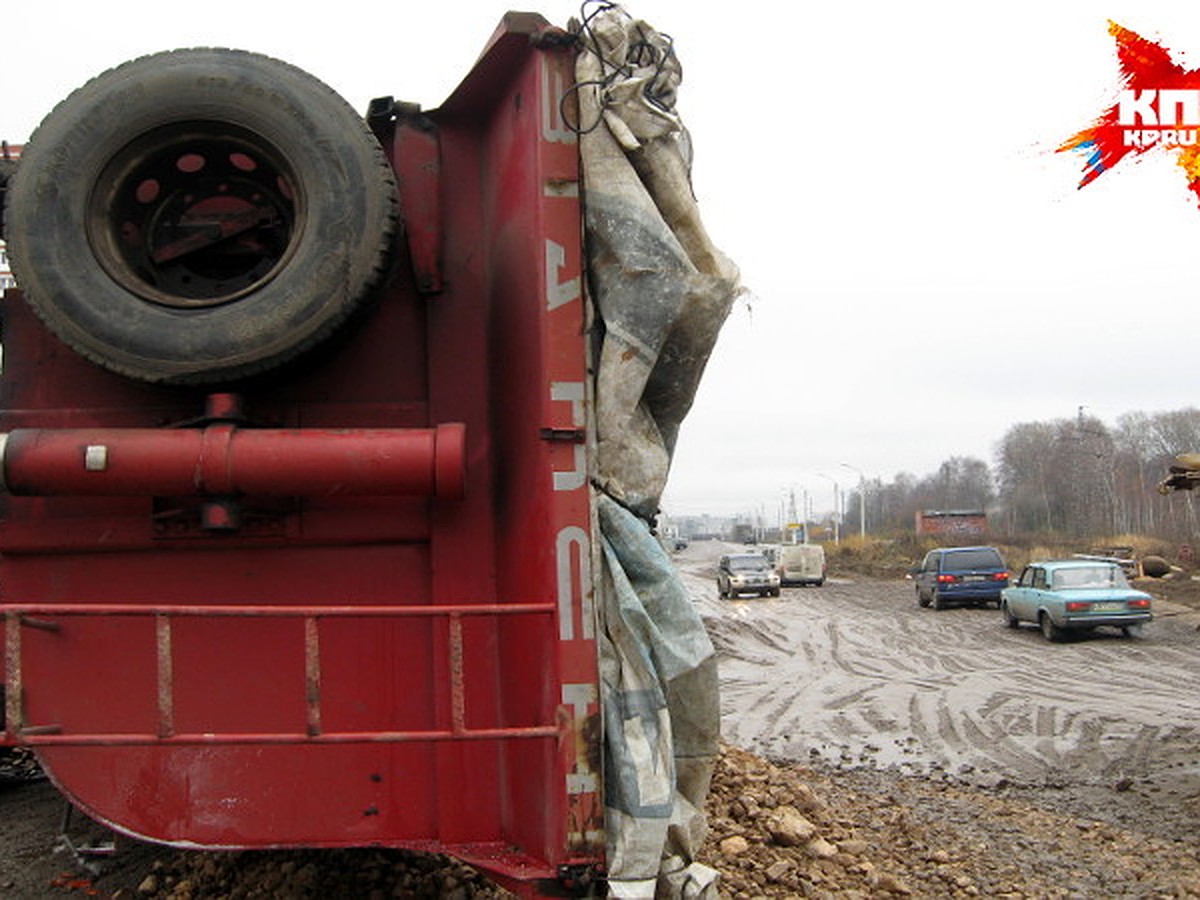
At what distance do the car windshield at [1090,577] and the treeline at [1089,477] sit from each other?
52880mm

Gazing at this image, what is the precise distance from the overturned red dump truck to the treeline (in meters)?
72.8

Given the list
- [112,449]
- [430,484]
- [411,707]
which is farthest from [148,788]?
[430,484]

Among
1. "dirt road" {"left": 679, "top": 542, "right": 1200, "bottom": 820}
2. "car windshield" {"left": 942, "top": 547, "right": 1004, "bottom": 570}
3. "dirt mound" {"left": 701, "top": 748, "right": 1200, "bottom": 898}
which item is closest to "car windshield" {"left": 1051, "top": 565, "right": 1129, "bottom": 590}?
"dirt road" {"left": 679, "top": 542, "right": 1200, "bottom": 820}

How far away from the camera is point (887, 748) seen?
35.8ft

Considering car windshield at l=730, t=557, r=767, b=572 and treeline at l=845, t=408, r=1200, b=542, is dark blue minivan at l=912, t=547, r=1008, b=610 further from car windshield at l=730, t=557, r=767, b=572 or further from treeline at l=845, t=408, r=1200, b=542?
treeline at l=845, t=408, r=1200, b=542

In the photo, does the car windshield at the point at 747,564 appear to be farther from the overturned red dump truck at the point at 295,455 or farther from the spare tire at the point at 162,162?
the spare tire at the point at 162,162

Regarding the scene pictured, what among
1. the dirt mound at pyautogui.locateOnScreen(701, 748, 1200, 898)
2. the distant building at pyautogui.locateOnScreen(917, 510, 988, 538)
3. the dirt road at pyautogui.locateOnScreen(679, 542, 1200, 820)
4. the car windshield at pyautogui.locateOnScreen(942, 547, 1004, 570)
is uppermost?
the distant building at pyautogui.locateOnScreen(917, 510, 988, 538)

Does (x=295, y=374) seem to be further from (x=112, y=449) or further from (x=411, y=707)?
(x=411, y=707)

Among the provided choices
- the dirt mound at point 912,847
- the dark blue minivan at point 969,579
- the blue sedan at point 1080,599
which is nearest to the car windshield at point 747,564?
the dark blue minivan at point 969,579

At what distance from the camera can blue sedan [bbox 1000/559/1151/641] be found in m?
20.1

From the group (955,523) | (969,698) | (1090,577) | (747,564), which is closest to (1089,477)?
(955,523)

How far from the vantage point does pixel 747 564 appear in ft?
129

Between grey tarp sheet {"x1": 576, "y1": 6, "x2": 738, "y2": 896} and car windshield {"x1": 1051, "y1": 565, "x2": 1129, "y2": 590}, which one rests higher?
grey tarp sheet {"x1": 576, "y1": 6, "x2": 738, "y2": 896}

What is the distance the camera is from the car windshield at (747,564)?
39188 millimetres
